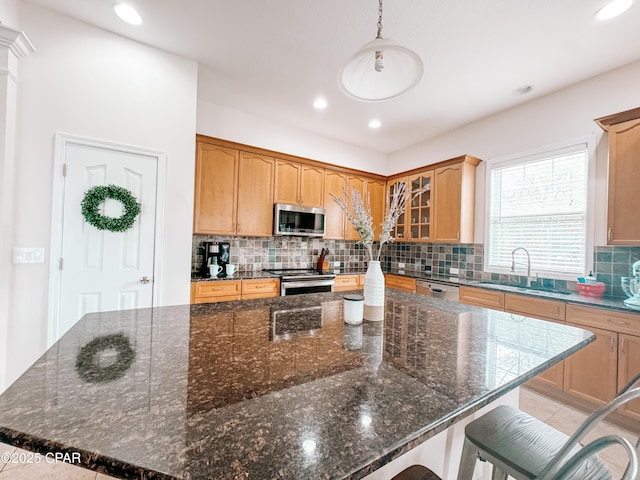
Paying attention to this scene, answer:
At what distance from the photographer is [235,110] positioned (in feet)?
11.7

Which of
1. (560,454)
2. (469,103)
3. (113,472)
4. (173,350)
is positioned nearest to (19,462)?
(173,350)

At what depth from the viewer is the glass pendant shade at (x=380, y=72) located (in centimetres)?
111

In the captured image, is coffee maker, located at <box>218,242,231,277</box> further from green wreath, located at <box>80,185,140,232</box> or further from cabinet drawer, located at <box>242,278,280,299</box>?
green wreath, located at <box>80,185,140,232</box>

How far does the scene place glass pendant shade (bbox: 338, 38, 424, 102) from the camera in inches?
43.6

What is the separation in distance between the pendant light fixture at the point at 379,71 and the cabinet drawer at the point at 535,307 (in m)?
2.41

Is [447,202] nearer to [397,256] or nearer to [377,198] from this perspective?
[377,198]

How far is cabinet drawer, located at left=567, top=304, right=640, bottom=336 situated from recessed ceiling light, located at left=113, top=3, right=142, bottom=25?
4.20 metres

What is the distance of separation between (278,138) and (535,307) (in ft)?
11.7

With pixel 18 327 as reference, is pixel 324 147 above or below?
above

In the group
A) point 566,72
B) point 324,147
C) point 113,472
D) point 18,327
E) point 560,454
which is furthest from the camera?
point 324,147

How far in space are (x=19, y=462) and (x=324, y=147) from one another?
4.29 metres

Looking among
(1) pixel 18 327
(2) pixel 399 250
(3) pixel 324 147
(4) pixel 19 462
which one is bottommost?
(4) pixel 19 462

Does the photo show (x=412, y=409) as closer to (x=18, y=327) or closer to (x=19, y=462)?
(x=19, y=462)

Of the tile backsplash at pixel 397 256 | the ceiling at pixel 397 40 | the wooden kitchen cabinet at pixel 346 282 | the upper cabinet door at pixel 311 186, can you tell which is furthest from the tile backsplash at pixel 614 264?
the upper cabinet door at pixel 311 186
